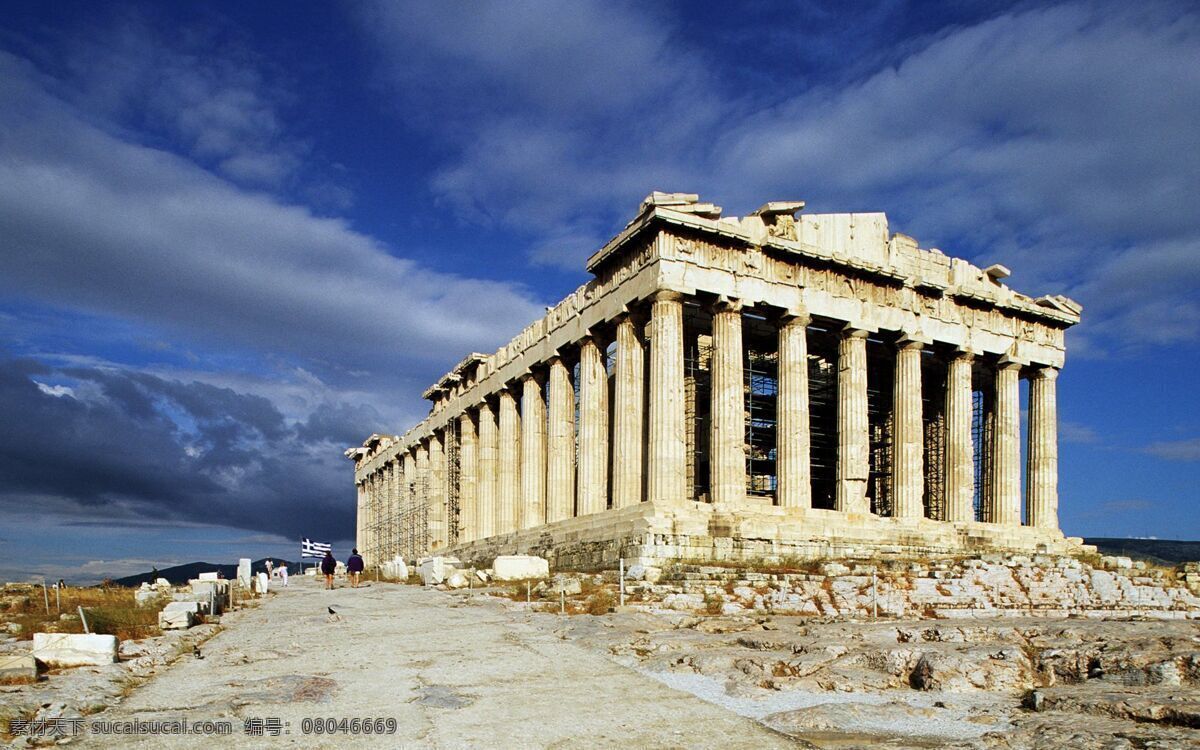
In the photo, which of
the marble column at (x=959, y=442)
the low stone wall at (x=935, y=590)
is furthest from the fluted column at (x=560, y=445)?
the marble column at (x=959, y=442)

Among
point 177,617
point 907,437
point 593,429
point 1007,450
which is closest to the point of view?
point 177,617

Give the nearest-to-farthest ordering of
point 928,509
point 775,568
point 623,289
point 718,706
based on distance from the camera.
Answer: point 718,706 → point 775,568 → point 623,289 → point 928,509

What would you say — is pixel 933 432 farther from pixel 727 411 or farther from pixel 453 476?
pixel 453 476

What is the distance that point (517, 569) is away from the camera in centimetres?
2636

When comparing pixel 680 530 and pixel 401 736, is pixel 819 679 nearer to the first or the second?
pixel 401 736

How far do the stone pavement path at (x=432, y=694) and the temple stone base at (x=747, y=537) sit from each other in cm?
1155

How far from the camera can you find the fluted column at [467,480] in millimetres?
48188

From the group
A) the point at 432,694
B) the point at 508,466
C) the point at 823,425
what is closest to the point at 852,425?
the point at 823,425

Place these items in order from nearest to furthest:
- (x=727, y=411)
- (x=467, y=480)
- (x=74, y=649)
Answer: (x=74, y=649), (x=727, y=411), (x=467, y=480)

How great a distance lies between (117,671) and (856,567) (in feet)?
60.4

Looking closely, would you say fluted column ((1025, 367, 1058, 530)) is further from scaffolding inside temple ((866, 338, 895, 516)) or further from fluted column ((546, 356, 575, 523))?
fluted column ((546, 356, 575, 523))

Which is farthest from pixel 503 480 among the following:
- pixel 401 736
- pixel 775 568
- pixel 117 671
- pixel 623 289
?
pixel 401 736

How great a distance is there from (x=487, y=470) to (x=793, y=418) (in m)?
18.2

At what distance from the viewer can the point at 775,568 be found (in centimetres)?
2491
